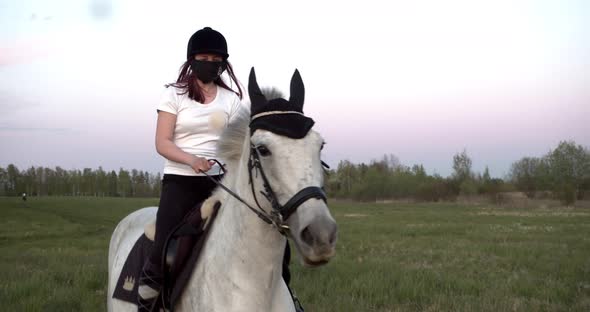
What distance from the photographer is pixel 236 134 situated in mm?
3334

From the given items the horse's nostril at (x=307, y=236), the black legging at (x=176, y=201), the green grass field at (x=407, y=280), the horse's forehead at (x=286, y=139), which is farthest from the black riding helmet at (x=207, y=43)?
the green grass field at (x=407, y=280)

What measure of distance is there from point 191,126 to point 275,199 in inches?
55.5

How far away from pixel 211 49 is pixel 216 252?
5.36ft

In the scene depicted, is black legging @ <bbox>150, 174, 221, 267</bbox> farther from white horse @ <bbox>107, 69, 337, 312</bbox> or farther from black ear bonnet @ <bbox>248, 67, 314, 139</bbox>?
black ear bonnet @ <bbox>248, 67, 314, 139</bbox>

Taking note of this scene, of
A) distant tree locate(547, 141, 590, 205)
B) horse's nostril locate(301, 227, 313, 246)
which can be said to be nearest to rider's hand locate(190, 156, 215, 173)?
horse's nostril locate(301, 227, 313, 246)

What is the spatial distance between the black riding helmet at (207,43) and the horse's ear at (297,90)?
100 cm

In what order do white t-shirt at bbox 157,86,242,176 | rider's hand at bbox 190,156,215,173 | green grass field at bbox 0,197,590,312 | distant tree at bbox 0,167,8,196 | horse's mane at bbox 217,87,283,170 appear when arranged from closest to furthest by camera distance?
horse's mane at bbox 217,87,283,170 → rider's hand at bbox 190,156,215,173 → white t-shirt at bbox 157,86,242,176 → green grass field at bbox 0,197,590,312 → distant tree at bbox 0,167,8,196

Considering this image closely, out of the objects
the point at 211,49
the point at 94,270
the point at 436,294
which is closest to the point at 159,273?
the point at 211,49

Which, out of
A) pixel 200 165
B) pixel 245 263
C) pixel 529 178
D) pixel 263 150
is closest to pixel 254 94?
pixel 263 150

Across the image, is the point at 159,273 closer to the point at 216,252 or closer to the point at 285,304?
the point at 216,252

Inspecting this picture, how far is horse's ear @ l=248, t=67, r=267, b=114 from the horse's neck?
0.42 meters

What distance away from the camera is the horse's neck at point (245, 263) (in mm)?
3029

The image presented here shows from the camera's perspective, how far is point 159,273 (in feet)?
11.6

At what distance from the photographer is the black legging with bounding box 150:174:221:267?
361 centimetres
